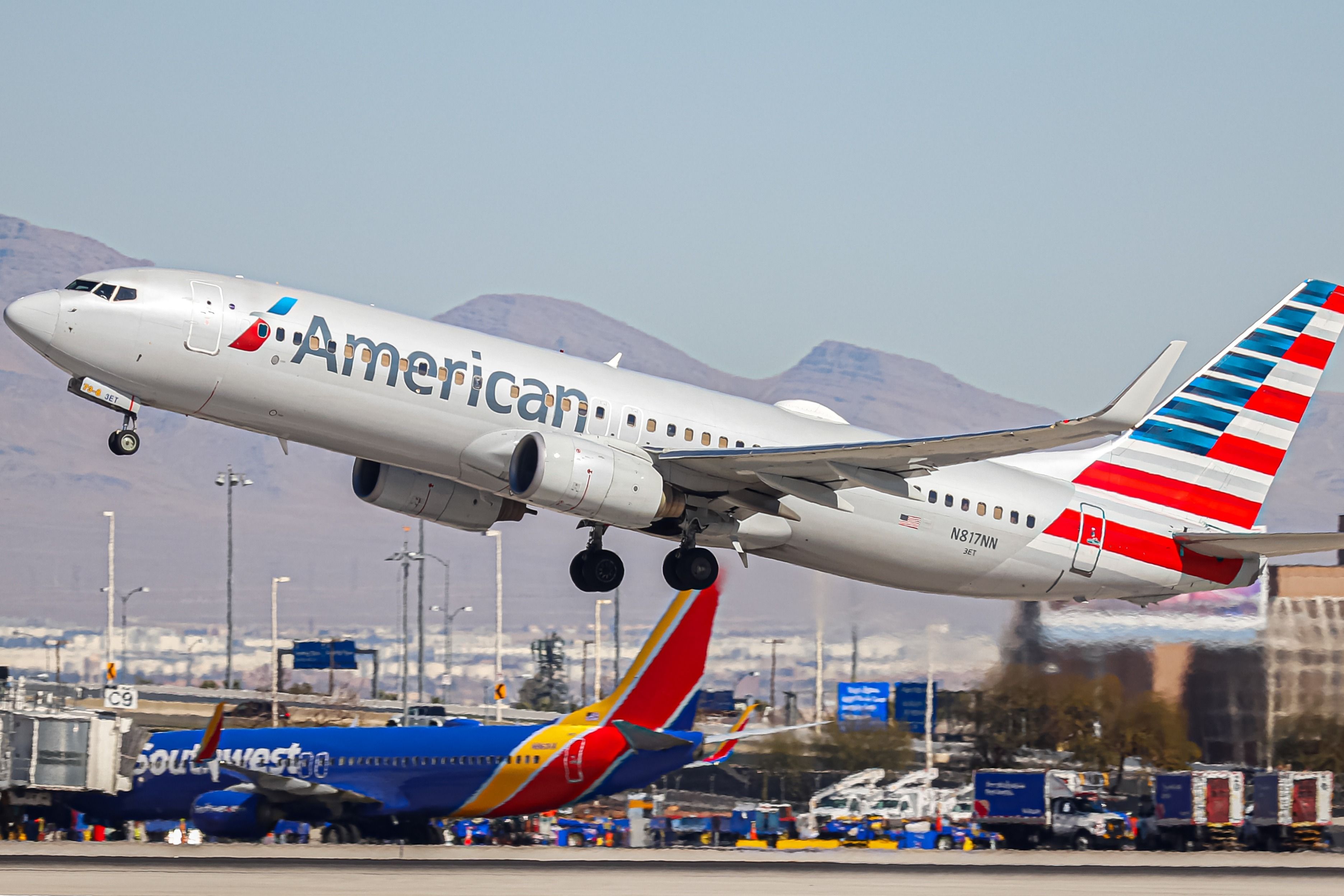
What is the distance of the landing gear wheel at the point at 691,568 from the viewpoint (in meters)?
32.2

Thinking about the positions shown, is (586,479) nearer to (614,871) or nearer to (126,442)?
(126,442)

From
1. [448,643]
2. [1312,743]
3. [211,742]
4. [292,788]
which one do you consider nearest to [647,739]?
[292,788]

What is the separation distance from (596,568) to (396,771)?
46.6 ft

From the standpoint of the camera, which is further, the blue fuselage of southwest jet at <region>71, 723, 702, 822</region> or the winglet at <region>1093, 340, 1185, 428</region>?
the blue fuselage of southwest jet at <region>71, 723, 702, 822</region>

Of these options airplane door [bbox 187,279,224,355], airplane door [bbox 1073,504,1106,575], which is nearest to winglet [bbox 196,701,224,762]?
airplane door [bbox 187,279,224,355]

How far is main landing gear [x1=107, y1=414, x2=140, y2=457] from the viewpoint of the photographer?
28891mm

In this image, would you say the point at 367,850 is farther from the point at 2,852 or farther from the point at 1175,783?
Answer: the point at 1175,783

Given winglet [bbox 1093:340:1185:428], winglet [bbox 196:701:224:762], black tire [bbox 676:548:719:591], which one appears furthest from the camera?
winglet [bbox 196:701:224:762]

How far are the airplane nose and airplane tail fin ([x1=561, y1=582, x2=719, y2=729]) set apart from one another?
71.6ft

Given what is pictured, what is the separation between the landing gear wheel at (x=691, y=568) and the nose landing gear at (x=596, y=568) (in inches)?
46.6

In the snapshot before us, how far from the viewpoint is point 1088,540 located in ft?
115

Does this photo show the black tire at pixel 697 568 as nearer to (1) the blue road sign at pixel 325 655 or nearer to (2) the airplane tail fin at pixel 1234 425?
(2) the airplane tail fin at pixel 1234 425

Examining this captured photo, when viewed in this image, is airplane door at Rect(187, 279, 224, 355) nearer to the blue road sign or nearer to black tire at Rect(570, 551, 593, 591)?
black tire at Rect(570, 551, 593, 591)

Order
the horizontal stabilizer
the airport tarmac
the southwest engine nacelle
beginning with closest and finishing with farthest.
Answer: the southwest engine nacelle, the airport tarmac, the horizontal stabilizer
